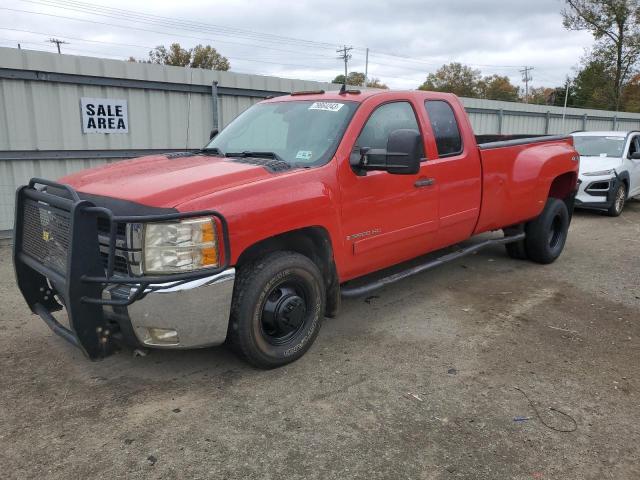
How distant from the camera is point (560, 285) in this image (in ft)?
18.7

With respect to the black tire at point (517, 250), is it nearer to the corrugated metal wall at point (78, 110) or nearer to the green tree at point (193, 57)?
the corrugated metal wall at point (78, 110)

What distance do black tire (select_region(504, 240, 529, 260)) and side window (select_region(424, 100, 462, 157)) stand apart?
210 cm

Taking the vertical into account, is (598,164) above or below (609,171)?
above

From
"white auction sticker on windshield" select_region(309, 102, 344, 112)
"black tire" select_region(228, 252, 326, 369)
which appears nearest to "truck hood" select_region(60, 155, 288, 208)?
"black tire" select_region(228, 252, 326, 369)

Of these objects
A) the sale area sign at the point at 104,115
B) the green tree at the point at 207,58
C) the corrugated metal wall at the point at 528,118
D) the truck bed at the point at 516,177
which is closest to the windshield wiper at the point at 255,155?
the truck bed at the point at 516,177

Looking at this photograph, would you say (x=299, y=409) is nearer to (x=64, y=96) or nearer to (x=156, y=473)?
(x=156, y=473)

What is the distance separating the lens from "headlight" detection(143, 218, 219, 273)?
9.62 ft

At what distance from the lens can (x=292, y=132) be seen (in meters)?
4.21

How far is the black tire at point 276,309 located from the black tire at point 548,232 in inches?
142

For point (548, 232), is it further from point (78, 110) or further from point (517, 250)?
point (78, 110)

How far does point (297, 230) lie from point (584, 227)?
287 inches

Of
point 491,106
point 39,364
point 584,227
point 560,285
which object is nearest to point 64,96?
point 39,364

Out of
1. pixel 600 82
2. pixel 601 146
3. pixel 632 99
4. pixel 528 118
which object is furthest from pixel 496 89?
pixel 601 146

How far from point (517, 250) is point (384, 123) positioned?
318 centimetres
